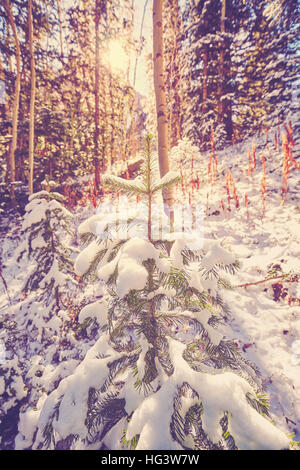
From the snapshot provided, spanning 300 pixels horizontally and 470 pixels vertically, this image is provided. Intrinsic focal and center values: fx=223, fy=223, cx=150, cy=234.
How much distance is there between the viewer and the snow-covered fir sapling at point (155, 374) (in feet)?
3.85

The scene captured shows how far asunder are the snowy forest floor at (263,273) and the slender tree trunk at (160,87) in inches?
69.8

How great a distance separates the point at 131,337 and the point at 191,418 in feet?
8.11

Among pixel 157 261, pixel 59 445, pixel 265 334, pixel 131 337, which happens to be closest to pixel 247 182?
pixel 265 334

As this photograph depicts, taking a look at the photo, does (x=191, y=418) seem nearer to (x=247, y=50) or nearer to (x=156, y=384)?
(x=156, y=384)

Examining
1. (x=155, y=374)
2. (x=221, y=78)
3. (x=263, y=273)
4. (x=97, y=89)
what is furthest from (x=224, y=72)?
(x=155, y=374)

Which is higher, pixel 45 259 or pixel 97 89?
pixel 97 89

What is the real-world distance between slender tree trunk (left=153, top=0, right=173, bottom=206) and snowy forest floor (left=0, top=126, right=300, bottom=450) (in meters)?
1.77

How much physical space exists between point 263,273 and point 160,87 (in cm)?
402

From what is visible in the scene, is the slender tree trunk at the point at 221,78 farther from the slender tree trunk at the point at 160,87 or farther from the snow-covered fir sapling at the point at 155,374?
the snow-covered fir sapling at the point at 155,374

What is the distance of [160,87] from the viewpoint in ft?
13.9

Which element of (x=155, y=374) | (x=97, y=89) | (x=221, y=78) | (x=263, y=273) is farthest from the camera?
(x=221, y=78)

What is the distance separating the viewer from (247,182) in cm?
737

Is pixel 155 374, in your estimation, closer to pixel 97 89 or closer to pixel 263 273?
pixel 263 273

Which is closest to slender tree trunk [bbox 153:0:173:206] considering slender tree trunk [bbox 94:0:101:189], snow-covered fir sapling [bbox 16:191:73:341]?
snow-covered fir sapling [bbox 16:191:73:341]
